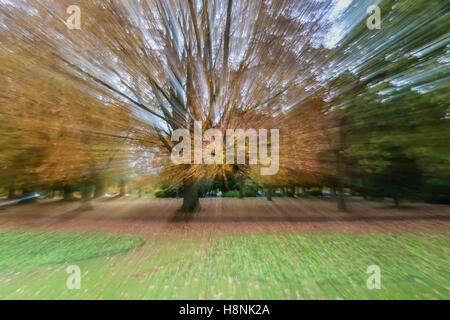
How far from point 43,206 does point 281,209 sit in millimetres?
1266

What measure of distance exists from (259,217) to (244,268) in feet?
0.72

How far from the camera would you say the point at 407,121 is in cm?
65

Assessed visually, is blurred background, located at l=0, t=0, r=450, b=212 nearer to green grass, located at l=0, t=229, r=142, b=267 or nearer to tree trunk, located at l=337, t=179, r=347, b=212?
tree trunk, located at l=337, t=179, r=347, b=212

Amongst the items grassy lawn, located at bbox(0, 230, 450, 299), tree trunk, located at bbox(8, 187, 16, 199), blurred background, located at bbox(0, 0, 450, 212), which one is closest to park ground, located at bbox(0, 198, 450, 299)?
grassy lawn, located at bbox(0, 230, 450, 299)

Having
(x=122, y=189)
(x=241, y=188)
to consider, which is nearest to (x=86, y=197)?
(x=122, y=189)

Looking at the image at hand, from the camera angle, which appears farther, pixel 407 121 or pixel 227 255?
pixel 227 255

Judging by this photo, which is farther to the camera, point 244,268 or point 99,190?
point 99,190

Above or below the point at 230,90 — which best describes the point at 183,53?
above

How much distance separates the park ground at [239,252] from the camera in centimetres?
68

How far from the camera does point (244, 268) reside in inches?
28.8

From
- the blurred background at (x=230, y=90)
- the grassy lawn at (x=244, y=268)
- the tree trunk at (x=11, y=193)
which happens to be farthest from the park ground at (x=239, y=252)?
the tree trunk at (x=11, y=193)

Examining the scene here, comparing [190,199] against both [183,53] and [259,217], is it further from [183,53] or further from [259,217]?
[183,53]
